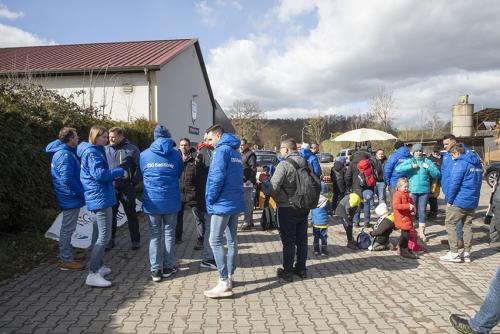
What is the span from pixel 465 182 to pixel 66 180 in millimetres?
5626

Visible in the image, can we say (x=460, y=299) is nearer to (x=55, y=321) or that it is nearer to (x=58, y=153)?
(x=55, y=321)

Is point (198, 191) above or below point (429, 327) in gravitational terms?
above

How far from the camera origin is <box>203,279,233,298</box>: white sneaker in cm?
433

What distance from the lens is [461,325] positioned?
→ 11.4 ft

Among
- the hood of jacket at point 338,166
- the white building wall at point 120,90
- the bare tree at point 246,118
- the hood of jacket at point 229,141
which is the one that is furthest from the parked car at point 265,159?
the bare tree at point 246,118

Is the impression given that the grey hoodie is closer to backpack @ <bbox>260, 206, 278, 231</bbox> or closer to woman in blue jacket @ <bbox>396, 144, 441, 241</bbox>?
backpack @ <bbox>260, 206, 278, 231</bbox>

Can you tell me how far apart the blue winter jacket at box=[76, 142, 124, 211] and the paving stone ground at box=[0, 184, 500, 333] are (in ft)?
3.43

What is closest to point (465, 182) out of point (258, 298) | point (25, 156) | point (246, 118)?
point (258, 298)

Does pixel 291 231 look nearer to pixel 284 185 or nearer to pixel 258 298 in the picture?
pixel 284 185

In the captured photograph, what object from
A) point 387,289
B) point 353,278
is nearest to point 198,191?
point 353,278

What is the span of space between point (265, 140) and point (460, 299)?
77.8 metres

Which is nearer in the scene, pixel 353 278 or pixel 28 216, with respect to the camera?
pixel 353 278

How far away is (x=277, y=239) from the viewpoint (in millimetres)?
7387

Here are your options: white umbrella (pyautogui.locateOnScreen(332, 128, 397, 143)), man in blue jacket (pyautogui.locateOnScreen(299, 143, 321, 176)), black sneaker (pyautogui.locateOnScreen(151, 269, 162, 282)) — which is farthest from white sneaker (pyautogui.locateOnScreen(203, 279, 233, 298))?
white umbrella (pyautogui.locateOnScreen(332, 128, 397, 143))
